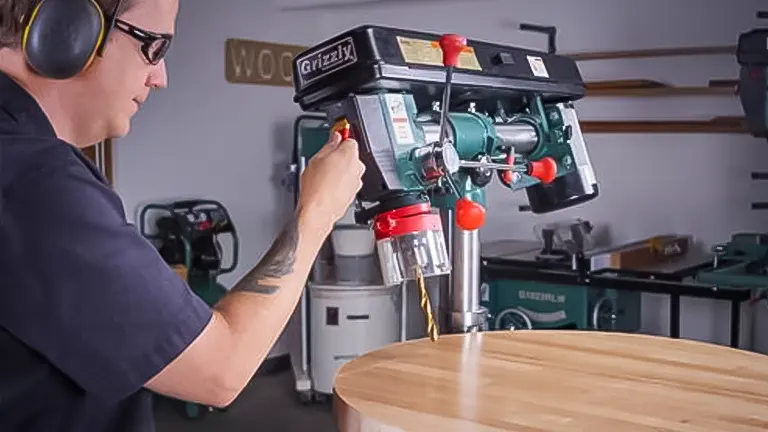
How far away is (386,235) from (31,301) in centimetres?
53

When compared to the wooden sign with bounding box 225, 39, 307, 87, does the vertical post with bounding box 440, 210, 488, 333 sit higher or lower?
lower

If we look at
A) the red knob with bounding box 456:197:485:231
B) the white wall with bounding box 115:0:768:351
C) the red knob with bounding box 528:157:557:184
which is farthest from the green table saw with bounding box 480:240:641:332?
the red knob with bounding box 456:197:485:231

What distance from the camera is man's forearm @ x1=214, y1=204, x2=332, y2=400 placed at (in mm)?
1062

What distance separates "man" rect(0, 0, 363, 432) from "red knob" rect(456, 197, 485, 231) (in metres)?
0.32

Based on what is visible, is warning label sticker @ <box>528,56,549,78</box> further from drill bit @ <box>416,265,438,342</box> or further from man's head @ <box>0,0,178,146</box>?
man's head @ <box>0,0,178,146</box>

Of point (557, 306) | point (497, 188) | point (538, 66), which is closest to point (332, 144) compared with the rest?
point (538, 66)

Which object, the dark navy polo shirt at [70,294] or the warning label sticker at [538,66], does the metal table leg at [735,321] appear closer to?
the warning label sticker at [538,66]

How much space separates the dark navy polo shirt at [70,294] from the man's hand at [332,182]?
24 cm

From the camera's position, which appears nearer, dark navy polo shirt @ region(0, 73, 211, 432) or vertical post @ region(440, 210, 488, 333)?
dark navy polo shirt @ region(0, 73, 211, 432)

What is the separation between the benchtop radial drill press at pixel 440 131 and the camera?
131 cm

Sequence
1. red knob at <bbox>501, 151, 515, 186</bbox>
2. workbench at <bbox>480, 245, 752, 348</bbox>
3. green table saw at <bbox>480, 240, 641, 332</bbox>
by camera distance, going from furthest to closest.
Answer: green table saw at <bbox>480, 240, 641, 332</bbox> → workbench at <bbox>480, 245, 752, 348</bbox> → red knob at <bbox>501, 151, 515, 186</bbox>

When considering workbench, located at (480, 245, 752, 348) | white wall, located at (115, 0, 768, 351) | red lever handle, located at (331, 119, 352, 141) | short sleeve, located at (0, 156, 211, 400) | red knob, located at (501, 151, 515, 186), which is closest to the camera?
short sleeve, located at (0, 156, 211, 400)

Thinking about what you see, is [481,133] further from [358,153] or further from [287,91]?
[287,91]

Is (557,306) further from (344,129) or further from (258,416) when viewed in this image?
(344,129)
